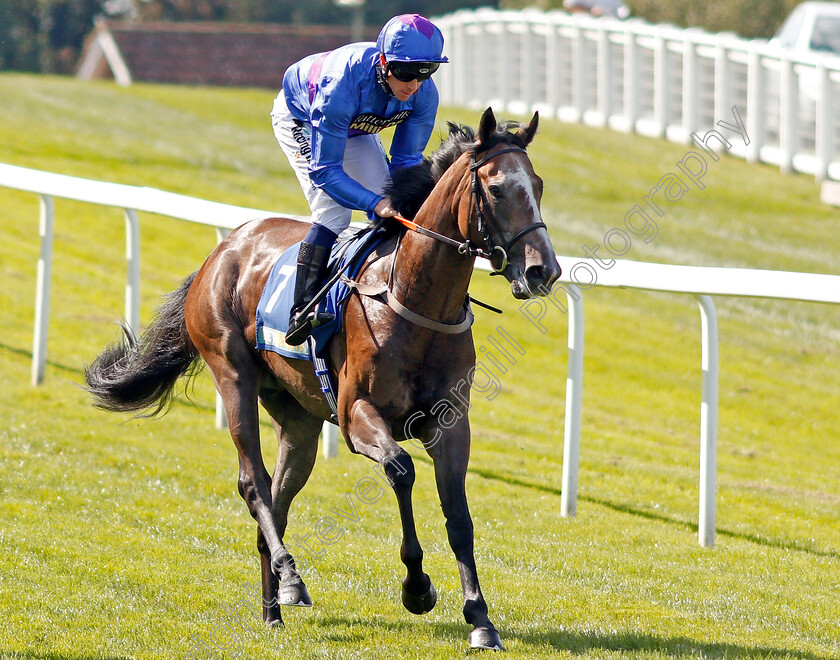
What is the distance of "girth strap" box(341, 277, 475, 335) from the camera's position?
4051 millimetres

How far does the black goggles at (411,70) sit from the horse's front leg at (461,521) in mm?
1270

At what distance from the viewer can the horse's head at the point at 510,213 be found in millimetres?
3639

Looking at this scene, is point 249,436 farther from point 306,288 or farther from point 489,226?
point 489,226

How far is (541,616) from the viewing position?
432 centimetres

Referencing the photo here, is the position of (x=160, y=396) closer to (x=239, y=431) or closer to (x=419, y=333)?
(x=239, y=431)

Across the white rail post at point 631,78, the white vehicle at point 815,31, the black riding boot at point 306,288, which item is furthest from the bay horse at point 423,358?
the white vehicle at point 815,31

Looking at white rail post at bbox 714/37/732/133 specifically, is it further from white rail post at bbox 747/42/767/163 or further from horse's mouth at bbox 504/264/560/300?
horse's mouth at bbox 504/264/560/300

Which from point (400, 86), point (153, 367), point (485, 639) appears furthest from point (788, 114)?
point (485, 639)

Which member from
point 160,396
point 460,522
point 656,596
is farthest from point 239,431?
point 656,596

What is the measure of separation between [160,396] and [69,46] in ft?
147

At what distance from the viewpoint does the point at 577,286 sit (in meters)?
5.84

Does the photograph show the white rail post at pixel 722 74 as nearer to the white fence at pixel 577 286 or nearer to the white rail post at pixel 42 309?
the white fence at pixel 577 286

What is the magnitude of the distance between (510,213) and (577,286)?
7.11 feet

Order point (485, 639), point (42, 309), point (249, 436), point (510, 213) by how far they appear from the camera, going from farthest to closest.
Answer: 1. point (42, 309)
2. point (249, 436)
3. point (485, 639)
4. point (510, 213)
